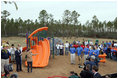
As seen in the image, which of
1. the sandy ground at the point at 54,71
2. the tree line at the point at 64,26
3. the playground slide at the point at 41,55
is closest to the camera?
the sandy ground at the point at 54,71

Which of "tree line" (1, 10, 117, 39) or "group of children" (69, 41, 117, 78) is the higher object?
"tree line" (1, 10, 117, 39)

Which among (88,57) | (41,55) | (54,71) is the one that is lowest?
(54,71)

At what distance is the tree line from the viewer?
39.4 metres

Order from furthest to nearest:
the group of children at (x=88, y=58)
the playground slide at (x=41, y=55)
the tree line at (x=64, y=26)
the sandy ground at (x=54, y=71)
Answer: the tree line at (x=64, y=26)
the playground slide at (x=41, y=55)
the sandy ground at (x=54, y=71)
the group of children at (x=88, y=58)

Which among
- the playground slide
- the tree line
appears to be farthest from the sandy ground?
the tree line

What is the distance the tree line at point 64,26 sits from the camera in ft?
129

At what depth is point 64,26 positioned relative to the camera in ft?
134

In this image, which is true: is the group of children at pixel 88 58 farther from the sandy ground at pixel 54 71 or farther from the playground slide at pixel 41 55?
the playground slide at pixel 41 55

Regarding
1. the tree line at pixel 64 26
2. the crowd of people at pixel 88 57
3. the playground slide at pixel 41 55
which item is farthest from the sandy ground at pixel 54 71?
the tree line at pixel 64 26

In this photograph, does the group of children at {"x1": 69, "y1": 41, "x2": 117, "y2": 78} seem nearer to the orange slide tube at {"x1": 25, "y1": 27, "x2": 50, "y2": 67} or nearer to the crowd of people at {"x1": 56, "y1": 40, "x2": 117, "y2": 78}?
the crowd of people at {"x1": 56, "y1": 40, "x2": 117, "y2": 78}

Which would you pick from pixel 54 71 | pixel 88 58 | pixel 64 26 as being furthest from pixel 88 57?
pixel 64 26

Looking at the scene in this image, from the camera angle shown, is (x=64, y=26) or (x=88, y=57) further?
(x=64, y=26)

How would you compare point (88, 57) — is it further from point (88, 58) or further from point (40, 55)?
point (40, 55)

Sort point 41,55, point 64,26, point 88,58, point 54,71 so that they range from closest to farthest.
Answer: point 88,58 < point 54,71 < point 41,55 < point 64,26
